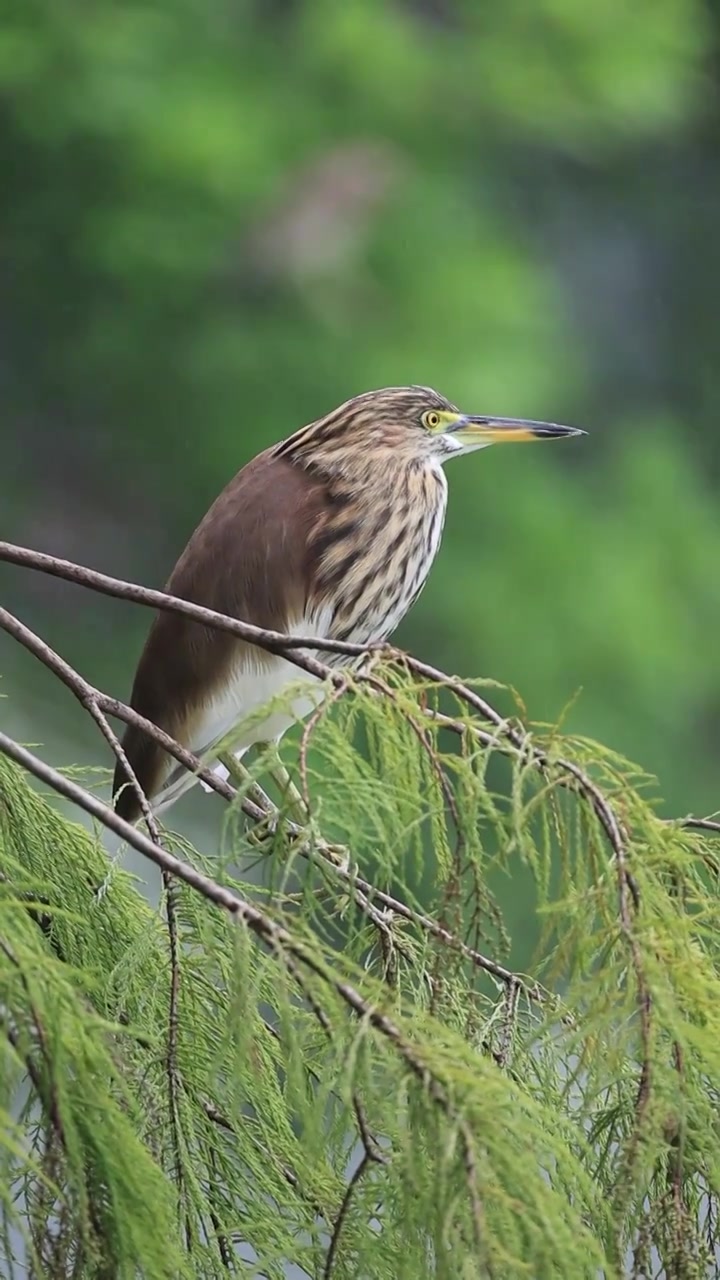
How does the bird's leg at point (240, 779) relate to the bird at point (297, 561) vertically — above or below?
below

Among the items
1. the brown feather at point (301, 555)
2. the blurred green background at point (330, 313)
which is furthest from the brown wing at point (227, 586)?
the blurred green background at point (330, 313)

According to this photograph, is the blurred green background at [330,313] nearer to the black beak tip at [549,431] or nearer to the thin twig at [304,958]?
the black beak tip at [549,431]

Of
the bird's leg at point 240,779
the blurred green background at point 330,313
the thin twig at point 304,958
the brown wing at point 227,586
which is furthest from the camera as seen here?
the blurred green background at point 330,313

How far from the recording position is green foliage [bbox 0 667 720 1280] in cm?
54

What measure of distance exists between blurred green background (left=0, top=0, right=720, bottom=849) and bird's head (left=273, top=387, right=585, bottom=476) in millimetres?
2033

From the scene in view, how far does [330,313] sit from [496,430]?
7.62 feet

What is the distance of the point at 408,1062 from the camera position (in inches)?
21.5

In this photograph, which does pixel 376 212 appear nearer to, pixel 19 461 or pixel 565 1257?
pixel 19 461

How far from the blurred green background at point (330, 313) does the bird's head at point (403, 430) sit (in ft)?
6.67

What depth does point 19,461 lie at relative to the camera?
3766 millimetres

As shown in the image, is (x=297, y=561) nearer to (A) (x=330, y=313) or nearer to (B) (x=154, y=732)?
(B) (x=154, y=732)

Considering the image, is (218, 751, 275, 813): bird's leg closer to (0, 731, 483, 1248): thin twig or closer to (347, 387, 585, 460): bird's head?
(347, 387, 585, 460): bird's head

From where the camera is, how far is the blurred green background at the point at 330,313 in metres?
3.48

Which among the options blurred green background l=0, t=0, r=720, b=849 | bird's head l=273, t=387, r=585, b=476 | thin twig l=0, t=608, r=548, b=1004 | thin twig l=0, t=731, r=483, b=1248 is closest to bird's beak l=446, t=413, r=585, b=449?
bird's head l=273, t=387, r=585, b=476
